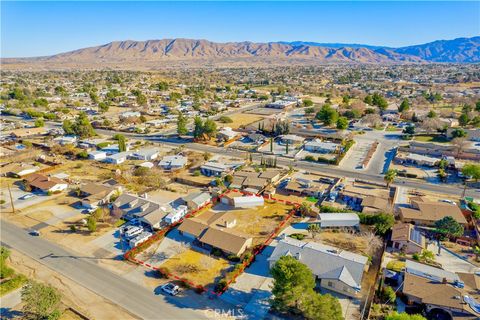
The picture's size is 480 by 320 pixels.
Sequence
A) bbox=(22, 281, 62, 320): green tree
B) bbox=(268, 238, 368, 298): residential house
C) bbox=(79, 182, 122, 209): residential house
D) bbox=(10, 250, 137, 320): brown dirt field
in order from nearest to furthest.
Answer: bbox=(22, 281, 62, 320): green tree, bbox=(10, 250, 137, 320): brown dirt field, bbox=(268, 238, 368, 298): residential house, bbox=(79, 182, 122, 209): residential house

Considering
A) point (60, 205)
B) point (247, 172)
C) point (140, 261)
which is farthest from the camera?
point (247, 172)

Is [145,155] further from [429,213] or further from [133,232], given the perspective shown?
[429,213]

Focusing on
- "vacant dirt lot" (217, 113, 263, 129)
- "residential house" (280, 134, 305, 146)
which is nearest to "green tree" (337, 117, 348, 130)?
"residential house" (280, 134, 305, 146)

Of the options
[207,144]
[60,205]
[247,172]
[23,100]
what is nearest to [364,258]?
[247,172]

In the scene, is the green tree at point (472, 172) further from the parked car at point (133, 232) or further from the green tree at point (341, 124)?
the parked car at point (133, 232)

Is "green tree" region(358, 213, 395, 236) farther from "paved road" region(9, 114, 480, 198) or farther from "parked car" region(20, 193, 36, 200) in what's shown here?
"parked car" region(20, 193, 36, 200)

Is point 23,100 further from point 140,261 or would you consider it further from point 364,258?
point 364,258

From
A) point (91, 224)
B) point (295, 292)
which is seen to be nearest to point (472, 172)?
point (295, 292)
